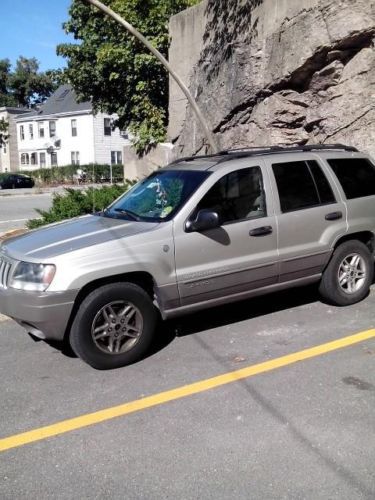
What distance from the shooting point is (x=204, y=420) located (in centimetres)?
362

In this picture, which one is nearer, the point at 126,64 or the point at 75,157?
the point at 126,64

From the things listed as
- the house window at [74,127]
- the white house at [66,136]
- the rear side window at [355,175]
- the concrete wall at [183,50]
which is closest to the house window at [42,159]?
the white house at [66,136]

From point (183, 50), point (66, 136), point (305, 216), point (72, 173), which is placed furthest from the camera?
point (66, 136)

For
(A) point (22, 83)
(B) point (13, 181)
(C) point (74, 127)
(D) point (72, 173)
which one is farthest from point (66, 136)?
(A) point (22, 83)

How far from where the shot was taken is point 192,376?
171 inches

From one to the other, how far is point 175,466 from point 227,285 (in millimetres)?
2178

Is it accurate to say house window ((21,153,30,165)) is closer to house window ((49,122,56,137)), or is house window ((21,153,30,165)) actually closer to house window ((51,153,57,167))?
house window ((51,153,57,167))

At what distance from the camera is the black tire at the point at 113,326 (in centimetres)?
436

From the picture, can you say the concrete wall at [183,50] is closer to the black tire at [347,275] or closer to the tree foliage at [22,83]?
the black tire at [347,275]

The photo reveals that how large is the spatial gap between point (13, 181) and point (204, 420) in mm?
39572

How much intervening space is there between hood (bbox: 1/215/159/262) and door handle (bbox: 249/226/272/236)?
96 cm

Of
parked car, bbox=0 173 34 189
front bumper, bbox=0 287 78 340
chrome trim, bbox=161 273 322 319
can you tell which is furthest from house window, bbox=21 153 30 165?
front bumper, bbox=0 287 78 340

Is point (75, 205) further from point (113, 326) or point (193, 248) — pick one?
point (113, 326)

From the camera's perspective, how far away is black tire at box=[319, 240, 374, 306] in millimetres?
5766
